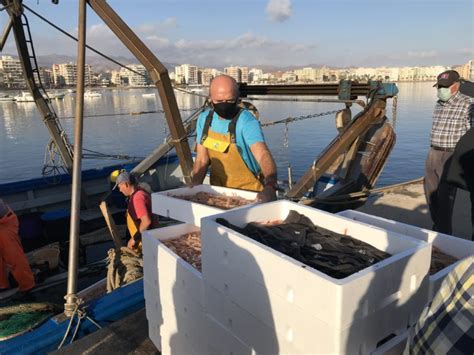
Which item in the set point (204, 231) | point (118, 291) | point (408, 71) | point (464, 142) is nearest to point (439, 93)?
point (464, 142)

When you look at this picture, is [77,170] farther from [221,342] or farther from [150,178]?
[150,178]

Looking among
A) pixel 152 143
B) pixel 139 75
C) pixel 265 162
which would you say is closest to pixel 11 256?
pixel 265 162

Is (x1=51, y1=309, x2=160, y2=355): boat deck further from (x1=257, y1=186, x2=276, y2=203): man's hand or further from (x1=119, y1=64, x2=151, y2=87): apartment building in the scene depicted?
(x1=119, y1=64, x2=151, y2=87): apartment building

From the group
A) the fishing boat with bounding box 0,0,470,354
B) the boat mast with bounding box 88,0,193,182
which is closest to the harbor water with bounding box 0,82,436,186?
the fishing boat with bounding box 0,0,470,354

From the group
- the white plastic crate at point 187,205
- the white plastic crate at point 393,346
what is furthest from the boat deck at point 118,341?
the white plastic crate at point 393,346

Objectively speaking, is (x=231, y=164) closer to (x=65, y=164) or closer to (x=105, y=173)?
(x=65, y=164)

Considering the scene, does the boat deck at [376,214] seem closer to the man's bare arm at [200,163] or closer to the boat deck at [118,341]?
the boat deck at [118,341]

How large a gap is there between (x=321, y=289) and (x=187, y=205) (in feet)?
5.12

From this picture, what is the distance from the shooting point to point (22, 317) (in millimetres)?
3457

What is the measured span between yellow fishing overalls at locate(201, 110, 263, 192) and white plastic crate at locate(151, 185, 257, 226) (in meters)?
0.49

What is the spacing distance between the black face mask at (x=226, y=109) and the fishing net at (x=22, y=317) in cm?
258

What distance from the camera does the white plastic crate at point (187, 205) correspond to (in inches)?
109

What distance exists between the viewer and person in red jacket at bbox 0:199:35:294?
181 inches

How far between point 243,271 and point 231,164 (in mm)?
1992
